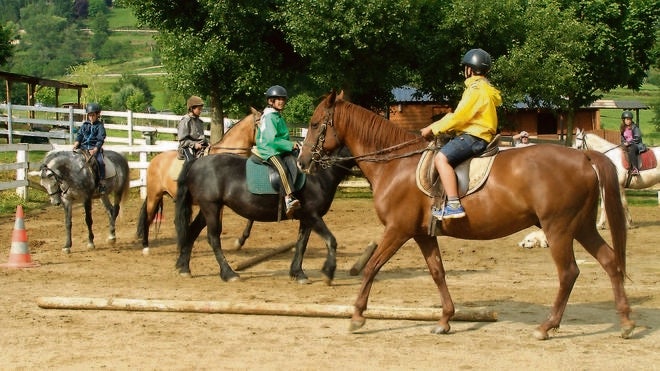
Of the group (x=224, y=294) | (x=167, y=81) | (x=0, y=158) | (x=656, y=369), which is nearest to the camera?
(x=656, y=369)

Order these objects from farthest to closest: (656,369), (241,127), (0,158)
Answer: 1. (0,158)
2. (241,127)
3. (656,369)

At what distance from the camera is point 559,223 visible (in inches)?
316

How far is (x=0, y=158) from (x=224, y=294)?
19022mm

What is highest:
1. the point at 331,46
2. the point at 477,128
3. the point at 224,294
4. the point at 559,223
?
the point at 331,46

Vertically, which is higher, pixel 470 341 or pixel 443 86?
pixel 443 86

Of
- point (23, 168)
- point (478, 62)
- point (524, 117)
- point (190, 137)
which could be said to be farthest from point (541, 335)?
point (524, 117)

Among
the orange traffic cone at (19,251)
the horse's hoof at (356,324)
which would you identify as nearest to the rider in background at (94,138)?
the orange traffic cone at (19,251)

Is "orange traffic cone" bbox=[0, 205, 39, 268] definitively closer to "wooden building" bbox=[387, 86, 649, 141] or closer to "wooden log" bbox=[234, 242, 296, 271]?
"wooden log" bbox=[234, 242, 296, 271]

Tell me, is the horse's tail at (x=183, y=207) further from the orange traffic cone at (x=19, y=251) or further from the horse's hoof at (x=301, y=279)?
the orange traffic cone at (x=19, y=251)

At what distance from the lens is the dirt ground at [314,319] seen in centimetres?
735

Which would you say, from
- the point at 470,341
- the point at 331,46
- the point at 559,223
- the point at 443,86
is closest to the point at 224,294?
the point at 470,341

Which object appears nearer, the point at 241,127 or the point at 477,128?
the point at 477,128

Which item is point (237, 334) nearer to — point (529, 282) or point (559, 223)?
point (559, 223)

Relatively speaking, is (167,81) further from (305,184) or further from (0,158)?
(305,184)
